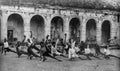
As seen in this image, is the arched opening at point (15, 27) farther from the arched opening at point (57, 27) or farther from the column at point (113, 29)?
the column at point (113, 29)

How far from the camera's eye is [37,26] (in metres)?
30.3

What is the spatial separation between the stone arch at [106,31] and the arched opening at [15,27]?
12.1m

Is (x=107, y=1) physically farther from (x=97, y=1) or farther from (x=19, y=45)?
(x=19, y=45)

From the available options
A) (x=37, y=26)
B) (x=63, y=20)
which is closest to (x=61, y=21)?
(x=63, y=20)

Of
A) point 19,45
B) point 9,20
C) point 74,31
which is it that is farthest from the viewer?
point 74,31

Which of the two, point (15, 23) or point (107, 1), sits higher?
point (107, 1)

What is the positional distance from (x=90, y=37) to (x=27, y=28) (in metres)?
10.0

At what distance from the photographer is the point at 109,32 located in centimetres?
3419

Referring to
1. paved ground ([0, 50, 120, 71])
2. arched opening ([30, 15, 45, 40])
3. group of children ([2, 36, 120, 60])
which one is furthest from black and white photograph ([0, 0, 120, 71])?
paved ground ([0, 50, 120, 71])

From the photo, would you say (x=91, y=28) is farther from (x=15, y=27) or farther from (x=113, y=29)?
(x=15, y=27)

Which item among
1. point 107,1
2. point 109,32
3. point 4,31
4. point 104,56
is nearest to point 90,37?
point 109,32

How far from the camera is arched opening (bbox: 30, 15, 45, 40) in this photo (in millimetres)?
29984

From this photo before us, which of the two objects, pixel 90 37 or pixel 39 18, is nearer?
pixel 39 18

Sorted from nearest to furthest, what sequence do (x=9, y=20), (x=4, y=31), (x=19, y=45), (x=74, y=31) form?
1. (x=19, y=45)
2. (x=4, y=31)
3. (x=9, y=20)
4. (x=74, y=31)
